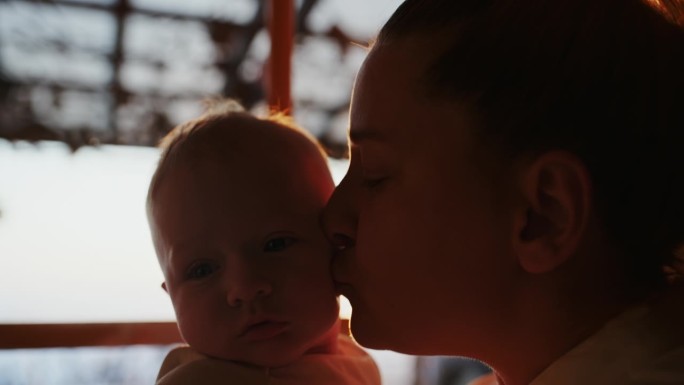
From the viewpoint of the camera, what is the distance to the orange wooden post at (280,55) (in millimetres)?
1397

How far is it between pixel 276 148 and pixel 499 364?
36 centimetres

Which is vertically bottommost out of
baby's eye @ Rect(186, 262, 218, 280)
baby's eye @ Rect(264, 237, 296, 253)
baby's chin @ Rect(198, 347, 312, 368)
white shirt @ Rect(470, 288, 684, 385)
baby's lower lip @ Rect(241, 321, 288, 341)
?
baby's chin @ Rect(198, 347, 312, 368)

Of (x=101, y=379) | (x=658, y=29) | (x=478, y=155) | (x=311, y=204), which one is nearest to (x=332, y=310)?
(x=311, y=204)

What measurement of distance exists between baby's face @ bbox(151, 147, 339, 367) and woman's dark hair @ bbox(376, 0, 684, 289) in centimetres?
25

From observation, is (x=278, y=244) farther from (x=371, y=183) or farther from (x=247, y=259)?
(x=371, y=183)

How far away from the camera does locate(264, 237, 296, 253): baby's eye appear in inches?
30.4

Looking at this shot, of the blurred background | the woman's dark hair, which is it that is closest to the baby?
the woman's dark hair

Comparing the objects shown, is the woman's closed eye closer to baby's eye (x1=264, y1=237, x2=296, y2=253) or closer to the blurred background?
baby's eye (x1=264, y1=237, x2=296, y2=253)

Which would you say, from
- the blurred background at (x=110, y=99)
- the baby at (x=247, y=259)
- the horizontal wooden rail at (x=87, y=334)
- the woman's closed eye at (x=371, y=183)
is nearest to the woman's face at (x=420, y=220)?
the woman's closed eye at (x=371, y=183)

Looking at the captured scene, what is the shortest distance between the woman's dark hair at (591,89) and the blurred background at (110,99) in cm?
100

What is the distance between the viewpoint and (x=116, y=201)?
1.54 metres

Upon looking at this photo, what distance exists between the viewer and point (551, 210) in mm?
583

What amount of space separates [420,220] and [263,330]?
9.3 inches

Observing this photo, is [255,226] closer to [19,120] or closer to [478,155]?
[478,155]
